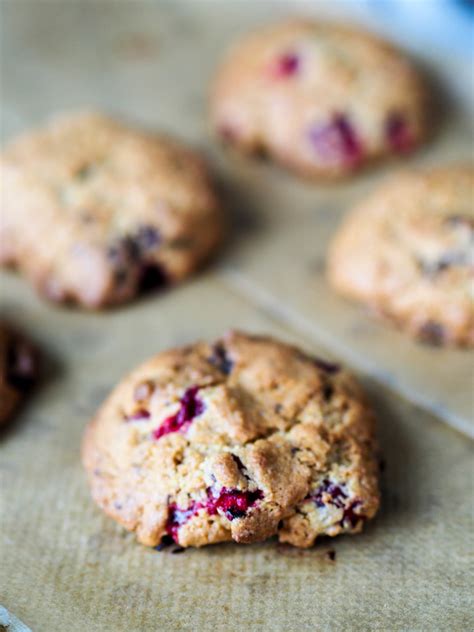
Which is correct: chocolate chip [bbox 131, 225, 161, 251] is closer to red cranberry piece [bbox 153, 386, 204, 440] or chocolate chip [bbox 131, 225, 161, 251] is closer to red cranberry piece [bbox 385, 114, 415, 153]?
red cranberry piece [bbox 153, 386, 204, 440]

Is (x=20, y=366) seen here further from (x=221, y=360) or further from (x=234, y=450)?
(x=234, y=450)

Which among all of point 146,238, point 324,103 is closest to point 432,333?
point 146,238

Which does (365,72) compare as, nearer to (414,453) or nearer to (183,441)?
(414,453)

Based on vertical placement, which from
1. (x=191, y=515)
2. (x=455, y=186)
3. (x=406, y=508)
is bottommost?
(x=406, y=508)

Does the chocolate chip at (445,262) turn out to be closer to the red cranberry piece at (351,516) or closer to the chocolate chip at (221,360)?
the chocolate chip at (221,360)

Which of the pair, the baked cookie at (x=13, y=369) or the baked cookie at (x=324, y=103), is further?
the baked cookie at (x=324, y=103)

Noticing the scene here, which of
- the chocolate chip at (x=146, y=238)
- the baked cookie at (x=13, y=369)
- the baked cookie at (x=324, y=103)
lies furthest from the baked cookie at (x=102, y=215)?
the baked cookie at (x=324, y=103)

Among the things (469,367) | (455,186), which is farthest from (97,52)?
(469,367)
